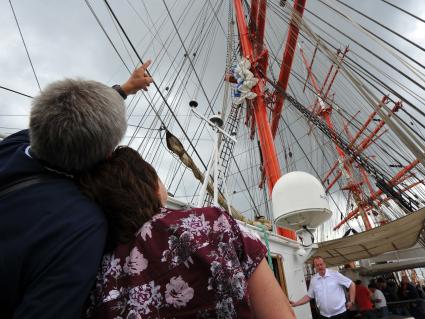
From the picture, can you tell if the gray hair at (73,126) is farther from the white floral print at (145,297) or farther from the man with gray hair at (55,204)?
the white floral print at (145,297)

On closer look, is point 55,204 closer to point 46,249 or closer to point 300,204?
point 46,249

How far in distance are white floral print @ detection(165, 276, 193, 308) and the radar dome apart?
147 inches

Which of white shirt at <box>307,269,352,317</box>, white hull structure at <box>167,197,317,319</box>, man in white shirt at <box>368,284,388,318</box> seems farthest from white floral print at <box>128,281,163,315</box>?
man in white shirt at <box>368,284,388,318</box>

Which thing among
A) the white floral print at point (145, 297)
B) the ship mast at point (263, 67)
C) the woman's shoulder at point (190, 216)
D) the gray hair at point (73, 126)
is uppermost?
the ship mast at point (263, 67)

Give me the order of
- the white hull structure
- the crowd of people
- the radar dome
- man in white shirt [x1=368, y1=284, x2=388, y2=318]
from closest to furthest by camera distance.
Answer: the radar dome < the white hull structure < the crowd of people < man in white shirt [x1=368, y1=284, x2=388, y2=318]

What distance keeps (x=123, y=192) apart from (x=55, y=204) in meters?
0.15

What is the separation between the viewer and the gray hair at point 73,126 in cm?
73

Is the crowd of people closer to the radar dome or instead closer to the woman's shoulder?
→ the radar dome

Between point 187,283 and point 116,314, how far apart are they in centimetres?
16

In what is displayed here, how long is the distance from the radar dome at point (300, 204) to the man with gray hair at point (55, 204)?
3.75 meters

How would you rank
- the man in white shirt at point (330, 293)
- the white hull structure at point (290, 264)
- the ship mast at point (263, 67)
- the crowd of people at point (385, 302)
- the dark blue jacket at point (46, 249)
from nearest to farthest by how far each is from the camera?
the dark blue jacket at point (46, 249) → the man in white shirt at point (330, 293) → the white hull structure at point (290, 264) → the crowd of people at point (385, 302) → the ship mast at point (263, 67)

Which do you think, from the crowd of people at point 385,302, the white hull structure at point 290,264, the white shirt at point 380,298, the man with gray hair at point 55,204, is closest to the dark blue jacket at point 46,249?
the man with gray hair at point 55,204

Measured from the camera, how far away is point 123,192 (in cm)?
73

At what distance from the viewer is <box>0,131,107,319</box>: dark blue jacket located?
569 mm
